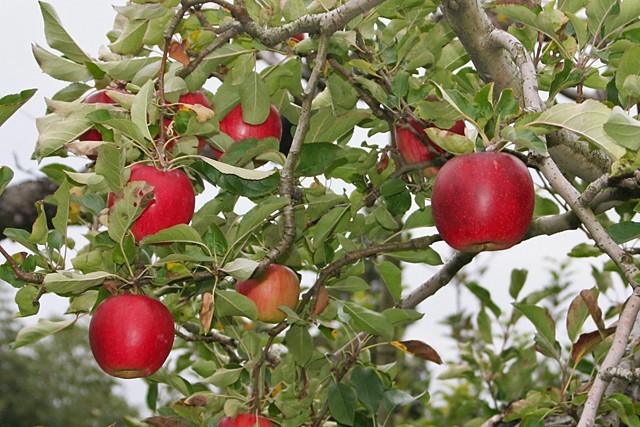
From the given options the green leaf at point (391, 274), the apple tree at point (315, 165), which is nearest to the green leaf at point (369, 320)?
the apple tree at point (315, 165)

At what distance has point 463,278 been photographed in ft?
9.93

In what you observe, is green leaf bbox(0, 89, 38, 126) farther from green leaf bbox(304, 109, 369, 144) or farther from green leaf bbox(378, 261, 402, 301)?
green leaf bbox(378, 261, 402, 301)

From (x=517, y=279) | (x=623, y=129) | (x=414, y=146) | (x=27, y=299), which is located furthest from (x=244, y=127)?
(x=517, y=279)

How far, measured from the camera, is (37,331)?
3.98 ft

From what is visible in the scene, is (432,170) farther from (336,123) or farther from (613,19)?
(613,19)

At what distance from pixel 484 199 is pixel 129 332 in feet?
1.67

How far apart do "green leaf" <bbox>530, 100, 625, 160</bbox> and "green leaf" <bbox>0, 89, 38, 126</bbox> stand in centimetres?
62

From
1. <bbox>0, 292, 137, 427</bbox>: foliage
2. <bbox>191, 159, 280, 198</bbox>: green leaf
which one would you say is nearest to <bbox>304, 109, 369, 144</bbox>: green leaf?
<bbox>191, 159, 280, 198</bbox>: green leaf

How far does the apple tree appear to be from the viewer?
3.25ft

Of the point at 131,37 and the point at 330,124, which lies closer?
the point at 131,37

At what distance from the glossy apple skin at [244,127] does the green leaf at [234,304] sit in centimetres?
28

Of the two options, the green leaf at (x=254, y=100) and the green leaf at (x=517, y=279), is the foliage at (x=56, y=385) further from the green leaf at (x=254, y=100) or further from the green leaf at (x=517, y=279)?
the green leaf at (x=254, y=100)

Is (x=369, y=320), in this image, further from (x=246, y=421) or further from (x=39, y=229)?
(x=39, y=229)

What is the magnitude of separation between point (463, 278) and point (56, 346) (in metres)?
10.7
